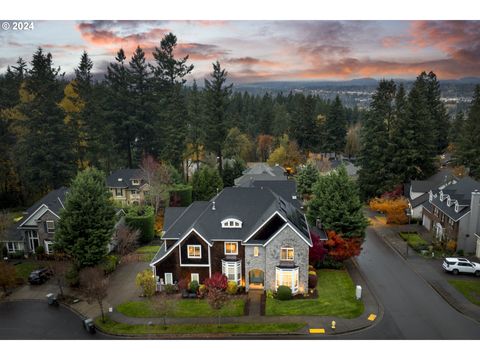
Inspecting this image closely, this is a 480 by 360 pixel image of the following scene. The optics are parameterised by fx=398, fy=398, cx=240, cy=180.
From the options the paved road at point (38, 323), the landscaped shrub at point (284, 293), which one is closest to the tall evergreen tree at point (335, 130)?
the landscaped shrub at point (284, 293)

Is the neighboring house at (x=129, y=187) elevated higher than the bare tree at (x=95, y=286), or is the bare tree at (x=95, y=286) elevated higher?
the neighboring house at (x=129, y=187)

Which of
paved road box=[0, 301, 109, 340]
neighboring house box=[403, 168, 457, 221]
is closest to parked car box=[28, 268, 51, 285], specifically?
paved road box=[0, 301, 109, 340]

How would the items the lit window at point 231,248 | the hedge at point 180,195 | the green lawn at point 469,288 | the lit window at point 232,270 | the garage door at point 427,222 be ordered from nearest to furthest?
1. the green lawn at point 469,288
2. the lit window at point 232,270
3. the lit window at point 231,248
4. the garage door at point 427,222
5. the hedge at point 180,195

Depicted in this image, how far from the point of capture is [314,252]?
36.7m

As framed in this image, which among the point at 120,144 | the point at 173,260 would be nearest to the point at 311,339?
the point at 173,260

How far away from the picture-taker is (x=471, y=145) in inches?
2628

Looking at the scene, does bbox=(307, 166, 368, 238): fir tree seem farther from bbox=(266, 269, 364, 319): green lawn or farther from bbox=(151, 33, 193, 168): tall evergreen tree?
bbox=(151, 33, 193, 168): tall evergreen tree

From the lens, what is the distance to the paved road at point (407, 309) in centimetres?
2755

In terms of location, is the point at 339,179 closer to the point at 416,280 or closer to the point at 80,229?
the point at 416,280

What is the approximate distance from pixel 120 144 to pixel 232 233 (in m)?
45.4

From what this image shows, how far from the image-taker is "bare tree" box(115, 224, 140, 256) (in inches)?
1682

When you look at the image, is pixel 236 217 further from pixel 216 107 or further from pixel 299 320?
pixel 216 107

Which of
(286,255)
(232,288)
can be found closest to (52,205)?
(232,288)

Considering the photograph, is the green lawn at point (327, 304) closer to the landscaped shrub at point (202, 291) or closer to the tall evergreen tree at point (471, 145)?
the landscaped shrub at point (202, 291)
